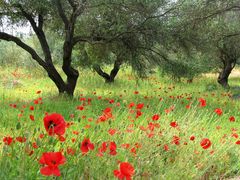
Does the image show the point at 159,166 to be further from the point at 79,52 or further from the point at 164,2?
the point at 79,52

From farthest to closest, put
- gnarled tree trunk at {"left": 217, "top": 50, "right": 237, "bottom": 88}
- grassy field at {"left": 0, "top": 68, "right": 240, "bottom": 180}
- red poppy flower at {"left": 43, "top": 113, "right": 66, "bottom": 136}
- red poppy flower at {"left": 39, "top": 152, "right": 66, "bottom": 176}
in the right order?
gnarled tree trunk at {"left": 217, "top": 50, "right": 237, "bottom": 88}, grassy field at {"left": 0, "top": 68, "right": 240, "bottom": 180}, red poppy flower at {"left": 43, "top": 113, "right": 66, "bottom": 136}, red poppy flower at {"left": 39, "top": 152, "right": 66, "bottom": 176}

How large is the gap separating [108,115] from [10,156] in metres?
1.37

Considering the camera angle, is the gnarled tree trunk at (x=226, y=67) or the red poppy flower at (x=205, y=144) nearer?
the red poppy flower at (x=205, y=144)

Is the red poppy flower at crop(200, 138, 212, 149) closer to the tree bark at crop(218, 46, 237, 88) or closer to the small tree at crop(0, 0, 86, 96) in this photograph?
the small tree at crop(0, 0, 86, 96)

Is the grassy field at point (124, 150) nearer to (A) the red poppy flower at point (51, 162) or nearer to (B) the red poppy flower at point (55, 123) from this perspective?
(B) the red poppy flower at point (55, 123)

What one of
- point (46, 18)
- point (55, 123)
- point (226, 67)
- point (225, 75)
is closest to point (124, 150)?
point (55, 123)

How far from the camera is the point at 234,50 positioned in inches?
817

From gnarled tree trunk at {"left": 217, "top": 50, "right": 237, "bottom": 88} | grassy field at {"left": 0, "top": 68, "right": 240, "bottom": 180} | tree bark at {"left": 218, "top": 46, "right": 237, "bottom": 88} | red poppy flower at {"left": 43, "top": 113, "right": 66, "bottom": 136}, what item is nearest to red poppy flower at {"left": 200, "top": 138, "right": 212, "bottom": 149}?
grassy field at {"left": 0, "top": 68, "right": 240, "bottom": 180}

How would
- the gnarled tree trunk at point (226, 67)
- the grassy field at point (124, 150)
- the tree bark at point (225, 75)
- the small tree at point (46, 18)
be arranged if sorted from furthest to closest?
the tree bark at point (225, 75) < the gnarled tree trunk at point (226, 67) < the small tree at point (46, 18) < the grassy field at point (124, 150)

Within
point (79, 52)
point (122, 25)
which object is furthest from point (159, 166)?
point (79, 52)

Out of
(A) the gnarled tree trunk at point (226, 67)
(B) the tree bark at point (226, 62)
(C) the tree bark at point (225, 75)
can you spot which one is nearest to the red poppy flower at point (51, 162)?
(B) the tree bark at point (226, 62)

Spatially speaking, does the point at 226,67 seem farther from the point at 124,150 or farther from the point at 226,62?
the point at 124,150

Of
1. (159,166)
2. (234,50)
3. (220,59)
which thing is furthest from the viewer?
(220,59)

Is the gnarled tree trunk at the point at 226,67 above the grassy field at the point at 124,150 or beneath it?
above
